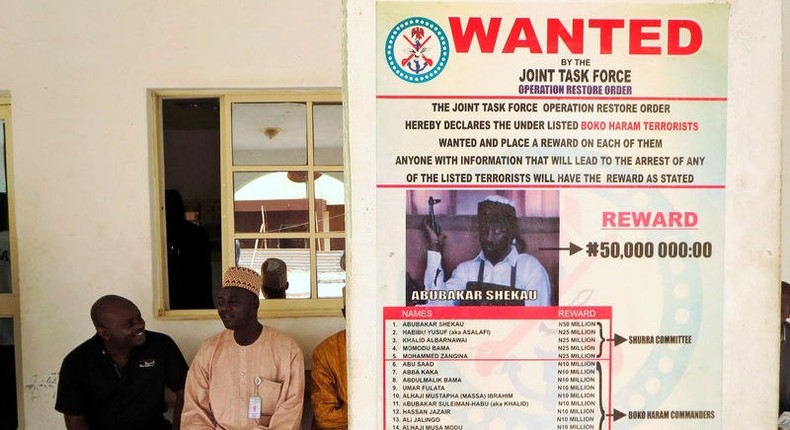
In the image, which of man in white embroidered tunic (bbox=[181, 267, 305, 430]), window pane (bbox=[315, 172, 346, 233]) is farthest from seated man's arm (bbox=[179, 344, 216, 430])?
window pane (bbox=[315, 172, 346, 233])

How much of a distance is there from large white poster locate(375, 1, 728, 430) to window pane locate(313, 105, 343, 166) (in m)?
2.47

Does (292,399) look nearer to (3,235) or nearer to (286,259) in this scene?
(286,259)

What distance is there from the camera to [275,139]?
11.2 ft

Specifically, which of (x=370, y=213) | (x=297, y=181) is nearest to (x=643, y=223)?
(x=370, y=213)

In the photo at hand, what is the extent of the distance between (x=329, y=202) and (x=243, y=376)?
1071 millimetres

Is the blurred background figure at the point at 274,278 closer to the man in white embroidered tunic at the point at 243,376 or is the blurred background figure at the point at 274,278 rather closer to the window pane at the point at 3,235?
the man in white embroidered tunic at the point at 243,376

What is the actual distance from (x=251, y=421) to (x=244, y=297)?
0.59 m

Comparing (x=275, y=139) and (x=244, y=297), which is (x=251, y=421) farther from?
(x=275, y=139)

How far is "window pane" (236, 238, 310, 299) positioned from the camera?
3463mm

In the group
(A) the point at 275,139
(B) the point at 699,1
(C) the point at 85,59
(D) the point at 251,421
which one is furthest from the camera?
(A) the point at 275,139

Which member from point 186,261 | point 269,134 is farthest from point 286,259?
point 269,134

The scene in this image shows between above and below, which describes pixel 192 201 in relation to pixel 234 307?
above

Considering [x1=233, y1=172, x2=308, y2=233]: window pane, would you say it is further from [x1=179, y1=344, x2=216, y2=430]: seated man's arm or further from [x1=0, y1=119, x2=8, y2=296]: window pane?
[x1=0, y1=119, x2=8, y2=296]: window pane

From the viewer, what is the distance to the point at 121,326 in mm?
2924
